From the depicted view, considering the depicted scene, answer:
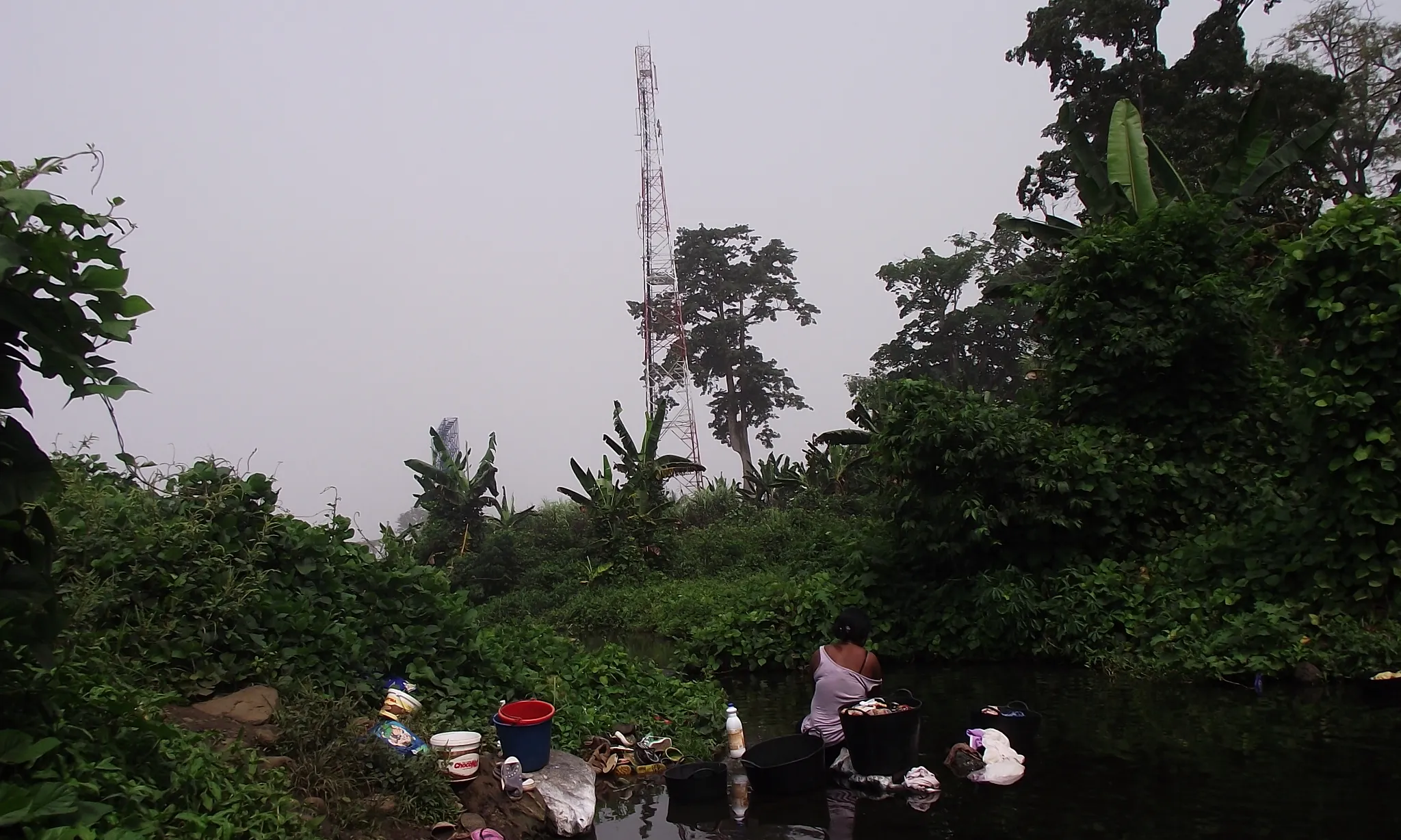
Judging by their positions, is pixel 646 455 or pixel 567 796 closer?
pixel 567 796

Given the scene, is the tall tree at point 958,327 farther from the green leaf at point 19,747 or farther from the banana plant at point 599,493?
the green leaf at point 19,747

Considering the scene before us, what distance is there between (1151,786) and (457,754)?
428 centimetres

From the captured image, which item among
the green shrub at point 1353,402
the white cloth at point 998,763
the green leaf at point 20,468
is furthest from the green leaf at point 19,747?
the green shrub at point 1353,402

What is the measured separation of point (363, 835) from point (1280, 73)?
883 inches

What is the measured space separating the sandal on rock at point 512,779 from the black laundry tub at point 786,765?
1.49 meters

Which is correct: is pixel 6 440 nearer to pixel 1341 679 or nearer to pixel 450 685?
pixel 450 685

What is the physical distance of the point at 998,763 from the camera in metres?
6.25

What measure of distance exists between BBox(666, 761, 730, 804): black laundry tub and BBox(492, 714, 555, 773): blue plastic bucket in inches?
35.4

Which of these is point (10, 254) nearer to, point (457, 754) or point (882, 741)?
point (457, 754)

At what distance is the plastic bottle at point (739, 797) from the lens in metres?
5.98

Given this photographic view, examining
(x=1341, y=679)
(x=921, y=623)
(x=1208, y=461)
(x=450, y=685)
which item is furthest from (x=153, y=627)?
(x=1208, y=461)

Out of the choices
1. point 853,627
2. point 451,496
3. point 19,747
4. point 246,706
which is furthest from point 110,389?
point 451,496

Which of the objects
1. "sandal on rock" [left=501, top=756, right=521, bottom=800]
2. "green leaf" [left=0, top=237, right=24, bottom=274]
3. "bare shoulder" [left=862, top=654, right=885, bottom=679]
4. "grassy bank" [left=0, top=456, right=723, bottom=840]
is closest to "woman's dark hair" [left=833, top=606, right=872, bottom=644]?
"bare shoulder" [left=862, top=654, right=885, bottom=679]

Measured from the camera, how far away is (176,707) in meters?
5.33
